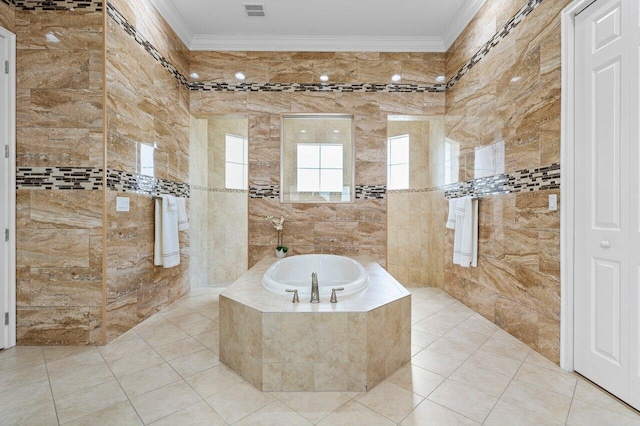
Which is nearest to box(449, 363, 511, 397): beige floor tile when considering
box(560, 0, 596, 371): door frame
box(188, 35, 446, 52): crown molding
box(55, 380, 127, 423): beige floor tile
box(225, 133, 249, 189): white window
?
box(560, 0, 596, 371): door frame

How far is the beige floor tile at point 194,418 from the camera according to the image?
149cm

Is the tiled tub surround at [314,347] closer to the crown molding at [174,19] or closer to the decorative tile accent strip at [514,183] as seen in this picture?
the decorative tile accent strip at [514,183]

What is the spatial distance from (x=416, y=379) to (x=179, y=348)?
1.69 meters

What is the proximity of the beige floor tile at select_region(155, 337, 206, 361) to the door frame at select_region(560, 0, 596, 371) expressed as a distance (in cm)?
249

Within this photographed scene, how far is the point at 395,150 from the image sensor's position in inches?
191

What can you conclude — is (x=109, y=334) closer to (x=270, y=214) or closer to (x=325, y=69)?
(x=270, y=214)

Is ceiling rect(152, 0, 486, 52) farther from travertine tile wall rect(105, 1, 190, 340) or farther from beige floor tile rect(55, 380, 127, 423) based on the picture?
beige floor tile rect(55, 380, 127, 423)

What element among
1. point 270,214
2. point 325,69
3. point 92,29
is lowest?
point 270,214

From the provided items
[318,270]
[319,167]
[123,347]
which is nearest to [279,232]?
[318,270]

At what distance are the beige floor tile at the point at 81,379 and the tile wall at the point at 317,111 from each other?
1.88 meters

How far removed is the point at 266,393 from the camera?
5.69 feet

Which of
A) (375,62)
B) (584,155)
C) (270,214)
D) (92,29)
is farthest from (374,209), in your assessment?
(92,29)

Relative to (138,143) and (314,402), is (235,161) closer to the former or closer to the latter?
(138,143)

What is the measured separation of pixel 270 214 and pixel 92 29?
2289mm
